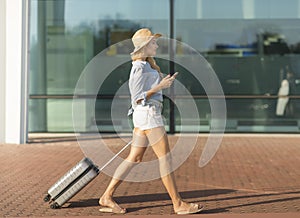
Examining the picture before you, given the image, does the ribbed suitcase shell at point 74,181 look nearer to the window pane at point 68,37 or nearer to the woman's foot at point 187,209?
the woman's foot at point 187,209

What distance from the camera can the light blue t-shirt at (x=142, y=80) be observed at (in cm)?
589

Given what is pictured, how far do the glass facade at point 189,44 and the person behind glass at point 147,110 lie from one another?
806 centimetres

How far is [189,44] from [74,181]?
872 cm

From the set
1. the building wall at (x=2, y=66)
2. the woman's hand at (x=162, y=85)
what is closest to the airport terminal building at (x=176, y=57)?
the building wall at (x=2, y=66)

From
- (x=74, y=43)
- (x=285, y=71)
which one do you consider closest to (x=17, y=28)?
(x=74, y=43)

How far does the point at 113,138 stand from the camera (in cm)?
1322

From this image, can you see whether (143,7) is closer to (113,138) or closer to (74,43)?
(74,43)

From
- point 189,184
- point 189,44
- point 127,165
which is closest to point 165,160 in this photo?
point 127,165

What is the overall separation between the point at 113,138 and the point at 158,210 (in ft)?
22.7

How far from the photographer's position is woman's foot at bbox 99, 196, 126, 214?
6258mm

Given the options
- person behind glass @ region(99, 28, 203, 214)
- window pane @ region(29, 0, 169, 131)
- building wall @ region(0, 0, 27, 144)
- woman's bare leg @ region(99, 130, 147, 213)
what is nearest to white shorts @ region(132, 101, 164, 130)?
person behind glass @ region(99, 28, 203, 214)

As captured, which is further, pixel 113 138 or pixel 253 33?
pixel 253 33

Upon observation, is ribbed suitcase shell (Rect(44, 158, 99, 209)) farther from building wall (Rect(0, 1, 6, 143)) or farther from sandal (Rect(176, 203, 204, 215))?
building wall (Rect(0, 1, 6, 143))

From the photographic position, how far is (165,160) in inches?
240
